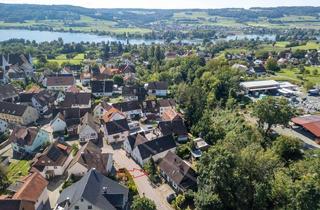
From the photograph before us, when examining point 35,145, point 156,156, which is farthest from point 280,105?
point 35,145

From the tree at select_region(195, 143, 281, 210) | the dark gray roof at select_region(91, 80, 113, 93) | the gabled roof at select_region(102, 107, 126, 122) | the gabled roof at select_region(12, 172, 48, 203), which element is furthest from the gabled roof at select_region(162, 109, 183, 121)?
the gabled roof at select_region(12, 172, 48, 203)

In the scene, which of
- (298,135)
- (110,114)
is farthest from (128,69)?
(298,135)

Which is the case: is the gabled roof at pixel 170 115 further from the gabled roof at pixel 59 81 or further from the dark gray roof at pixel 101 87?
the gabled roof at pixel 59 81

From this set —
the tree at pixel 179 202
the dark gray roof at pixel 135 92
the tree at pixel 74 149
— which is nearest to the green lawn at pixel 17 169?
the tree at pixel 74 149

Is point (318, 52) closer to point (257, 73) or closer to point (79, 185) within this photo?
point (257, 73)

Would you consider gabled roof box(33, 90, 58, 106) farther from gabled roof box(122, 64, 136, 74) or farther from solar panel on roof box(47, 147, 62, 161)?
gabled roof box(122, 64, 136, 74)
